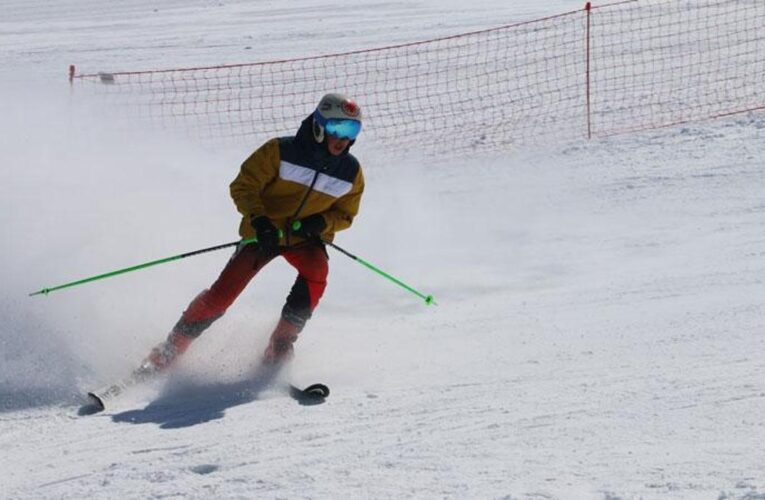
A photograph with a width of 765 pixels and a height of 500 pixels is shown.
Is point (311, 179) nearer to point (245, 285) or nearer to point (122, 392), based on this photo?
point (245, 285)

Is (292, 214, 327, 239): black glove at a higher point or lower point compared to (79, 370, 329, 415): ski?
higher

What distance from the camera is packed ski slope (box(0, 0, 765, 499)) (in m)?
5.66

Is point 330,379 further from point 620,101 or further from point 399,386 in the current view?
point 620,101

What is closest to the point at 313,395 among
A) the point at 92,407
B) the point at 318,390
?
the point at 318,390

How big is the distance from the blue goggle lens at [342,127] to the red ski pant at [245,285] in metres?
0.72

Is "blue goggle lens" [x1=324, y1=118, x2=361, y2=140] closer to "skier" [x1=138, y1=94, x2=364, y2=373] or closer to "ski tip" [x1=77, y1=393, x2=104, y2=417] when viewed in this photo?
"skier" [x1=138, y1=94, x2=364, y2=373]

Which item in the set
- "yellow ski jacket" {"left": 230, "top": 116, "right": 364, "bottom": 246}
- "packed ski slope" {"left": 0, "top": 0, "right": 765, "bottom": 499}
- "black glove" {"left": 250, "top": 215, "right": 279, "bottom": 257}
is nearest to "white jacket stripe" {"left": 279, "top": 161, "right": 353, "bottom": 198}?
"yellow ski jacket" {"left": 230, "top": 116, "right": 364, "bottom": 246}

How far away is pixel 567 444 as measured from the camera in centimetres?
580

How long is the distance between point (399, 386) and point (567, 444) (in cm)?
139

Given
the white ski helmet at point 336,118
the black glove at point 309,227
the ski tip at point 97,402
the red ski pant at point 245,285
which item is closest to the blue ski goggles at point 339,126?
the white ski helmet at point 336,118

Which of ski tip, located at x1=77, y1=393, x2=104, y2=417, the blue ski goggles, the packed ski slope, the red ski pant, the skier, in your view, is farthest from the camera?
the red ski pant

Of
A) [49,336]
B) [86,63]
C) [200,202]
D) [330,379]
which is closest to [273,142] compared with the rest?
[330,379]

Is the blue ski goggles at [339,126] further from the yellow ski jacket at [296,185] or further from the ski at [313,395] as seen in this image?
the ski at [313,395]

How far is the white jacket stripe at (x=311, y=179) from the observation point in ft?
23.1
